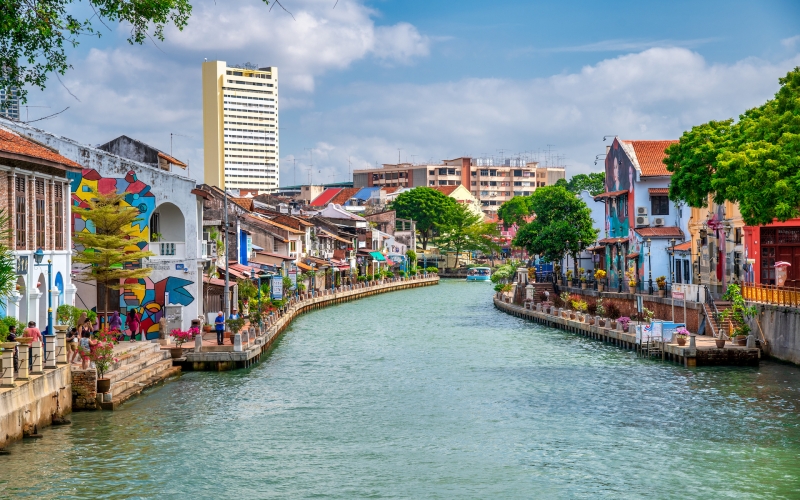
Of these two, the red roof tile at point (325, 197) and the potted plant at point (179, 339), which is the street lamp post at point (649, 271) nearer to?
the potted plant at point (179, 339)

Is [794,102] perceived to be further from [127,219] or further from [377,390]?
[127,219]

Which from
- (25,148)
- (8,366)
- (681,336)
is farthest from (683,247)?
(8,366)

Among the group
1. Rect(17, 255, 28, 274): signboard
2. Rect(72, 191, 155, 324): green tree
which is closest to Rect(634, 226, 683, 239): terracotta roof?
Rect(72, 191, 155, 324): green tree

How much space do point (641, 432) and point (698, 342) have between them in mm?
17267

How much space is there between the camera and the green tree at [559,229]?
81.9 metres

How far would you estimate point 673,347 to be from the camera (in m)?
45.3

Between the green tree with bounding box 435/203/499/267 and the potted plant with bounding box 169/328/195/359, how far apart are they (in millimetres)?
106881

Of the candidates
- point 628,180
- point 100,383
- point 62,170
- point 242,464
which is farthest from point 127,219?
point 628,180

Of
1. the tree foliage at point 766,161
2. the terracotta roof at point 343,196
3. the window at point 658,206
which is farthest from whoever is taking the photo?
the terracotta roof at point 343,196

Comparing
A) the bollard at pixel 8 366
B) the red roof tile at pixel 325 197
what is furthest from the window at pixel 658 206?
the red roof tile at pixel 325 197

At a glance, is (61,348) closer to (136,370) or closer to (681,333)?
(136,370)

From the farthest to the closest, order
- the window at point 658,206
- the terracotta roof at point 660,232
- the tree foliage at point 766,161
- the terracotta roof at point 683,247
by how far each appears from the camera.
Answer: the window at point 658,206, the terracotta roof at point 660,232, the terracotta roof at point 683,247, the tree foliage at point 766,161

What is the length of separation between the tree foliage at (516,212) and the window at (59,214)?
119444mm

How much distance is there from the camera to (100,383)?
110 ft
